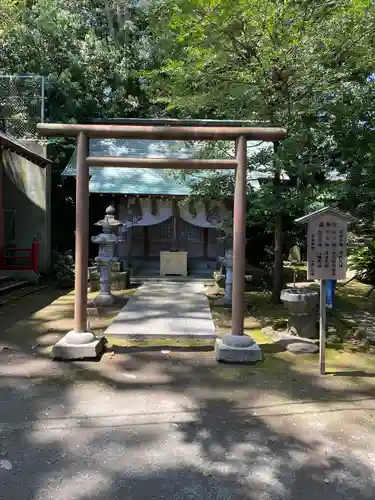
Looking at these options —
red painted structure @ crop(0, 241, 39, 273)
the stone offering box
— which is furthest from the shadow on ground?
red painted structure @ crop(0, 241, 39, 273)

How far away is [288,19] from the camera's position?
7.33m

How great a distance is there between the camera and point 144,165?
588 centimetres

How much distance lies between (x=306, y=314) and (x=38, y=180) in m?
10.9

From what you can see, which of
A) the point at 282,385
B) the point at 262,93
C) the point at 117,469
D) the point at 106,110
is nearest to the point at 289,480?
the point at 117,469

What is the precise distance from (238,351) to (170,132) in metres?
3.18

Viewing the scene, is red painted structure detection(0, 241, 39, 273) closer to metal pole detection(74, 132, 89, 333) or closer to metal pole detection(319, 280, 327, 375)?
metal pole detection(74, 132, 89, 333)

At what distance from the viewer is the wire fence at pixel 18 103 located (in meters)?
14.5

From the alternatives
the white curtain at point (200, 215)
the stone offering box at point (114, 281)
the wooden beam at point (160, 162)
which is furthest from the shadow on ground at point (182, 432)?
the white curtain at point (200, 215)

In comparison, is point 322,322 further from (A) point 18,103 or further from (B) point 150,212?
(A) point 18,103

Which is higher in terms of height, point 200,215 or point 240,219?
point 200,215

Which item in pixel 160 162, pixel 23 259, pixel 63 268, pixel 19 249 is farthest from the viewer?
pixel 63 268

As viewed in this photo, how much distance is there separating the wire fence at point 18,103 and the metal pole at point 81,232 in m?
9.98

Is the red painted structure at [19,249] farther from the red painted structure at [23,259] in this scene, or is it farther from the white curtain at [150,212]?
the white curtain at [150,212]

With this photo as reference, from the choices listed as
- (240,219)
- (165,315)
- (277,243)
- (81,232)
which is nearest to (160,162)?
(240,219)
